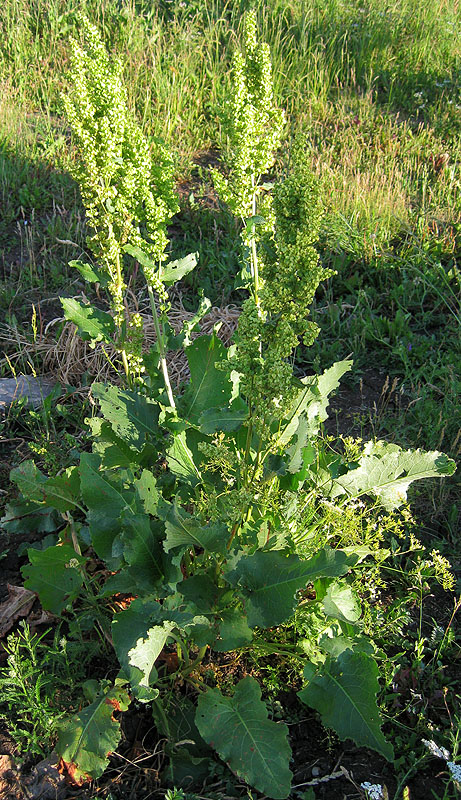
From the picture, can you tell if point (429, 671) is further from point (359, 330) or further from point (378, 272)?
point (378, 272)

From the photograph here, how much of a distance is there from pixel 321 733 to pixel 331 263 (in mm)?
3086

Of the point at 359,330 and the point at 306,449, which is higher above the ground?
the point at 306,449

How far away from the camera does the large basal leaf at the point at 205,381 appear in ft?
8.97

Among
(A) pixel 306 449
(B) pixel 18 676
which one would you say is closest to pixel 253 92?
(A) pixel 306 449

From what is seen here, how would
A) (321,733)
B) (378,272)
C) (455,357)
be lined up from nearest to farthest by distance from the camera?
(321,733)
(455,357)
(378,272)

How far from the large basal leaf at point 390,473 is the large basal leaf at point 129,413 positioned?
30.6 inches

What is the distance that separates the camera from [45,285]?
4586mm

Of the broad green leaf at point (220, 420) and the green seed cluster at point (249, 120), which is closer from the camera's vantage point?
the broad green leaf at point (220, 420)

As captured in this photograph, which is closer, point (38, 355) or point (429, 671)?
point (429, 671)

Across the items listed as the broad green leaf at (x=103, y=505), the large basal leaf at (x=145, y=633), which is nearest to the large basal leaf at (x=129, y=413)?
the broad green leaf at (x=103, y=505)

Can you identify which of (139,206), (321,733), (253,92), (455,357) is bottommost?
(321,733)

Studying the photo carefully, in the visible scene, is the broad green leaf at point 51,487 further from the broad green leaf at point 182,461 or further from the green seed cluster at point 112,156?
the green seed cluster at point 112,156

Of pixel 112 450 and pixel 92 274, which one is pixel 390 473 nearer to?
pixel 112 450

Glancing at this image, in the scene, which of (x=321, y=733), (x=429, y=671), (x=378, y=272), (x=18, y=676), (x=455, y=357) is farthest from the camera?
(x=378, y=272)
